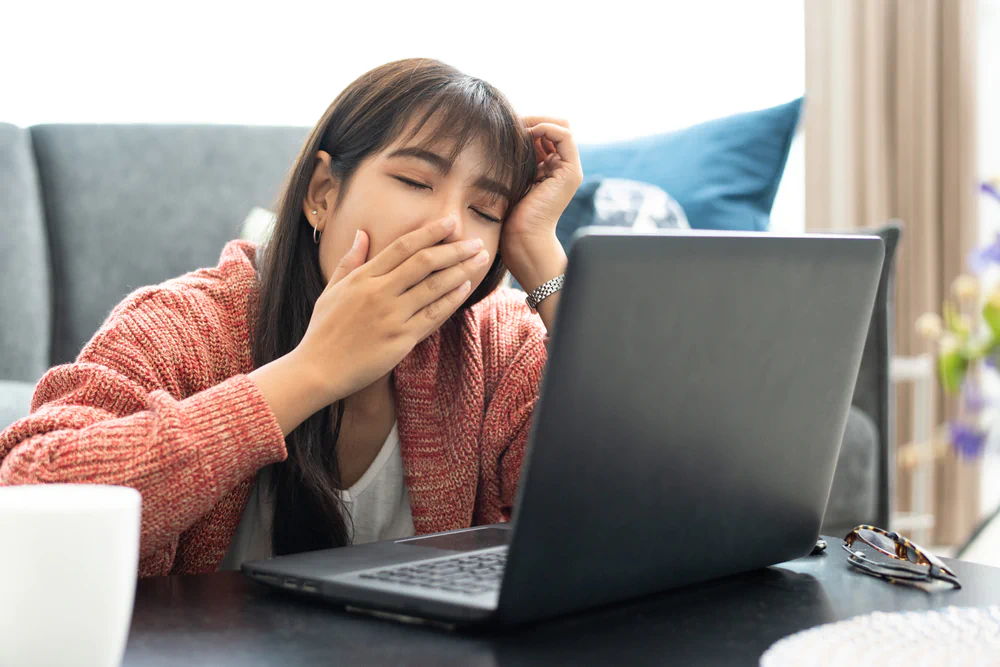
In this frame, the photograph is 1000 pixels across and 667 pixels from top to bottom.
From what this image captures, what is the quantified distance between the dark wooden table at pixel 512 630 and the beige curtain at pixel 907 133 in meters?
2.41

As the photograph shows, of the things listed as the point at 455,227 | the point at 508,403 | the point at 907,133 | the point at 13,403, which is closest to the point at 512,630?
the point at 455,227

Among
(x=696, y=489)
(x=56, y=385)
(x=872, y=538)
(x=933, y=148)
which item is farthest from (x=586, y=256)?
(x=933, y=148)

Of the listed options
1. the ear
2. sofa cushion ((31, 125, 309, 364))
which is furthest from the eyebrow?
sofa cushion ((31, 125, 309, 364))

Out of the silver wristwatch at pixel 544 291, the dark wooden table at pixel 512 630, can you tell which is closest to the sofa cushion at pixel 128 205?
the silver wristwatch at pixel 544 291

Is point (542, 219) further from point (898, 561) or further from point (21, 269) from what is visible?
point (21, 269)

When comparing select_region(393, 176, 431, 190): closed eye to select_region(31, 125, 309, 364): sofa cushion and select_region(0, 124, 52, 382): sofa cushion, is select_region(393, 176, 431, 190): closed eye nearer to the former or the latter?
select_region(31, 125, 309, 364): sofa cushion

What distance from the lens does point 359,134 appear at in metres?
1.06

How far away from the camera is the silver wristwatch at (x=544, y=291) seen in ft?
3.62

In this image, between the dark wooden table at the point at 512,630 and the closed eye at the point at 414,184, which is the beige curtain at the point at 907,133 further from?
the dark wooden table at the point at 512,630

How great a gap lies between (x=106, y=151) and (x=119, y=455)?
1.33 meters

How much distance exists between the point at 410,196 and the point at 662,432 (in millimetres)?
522

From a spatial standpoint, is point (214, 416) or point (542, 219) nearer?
point (214, 416)

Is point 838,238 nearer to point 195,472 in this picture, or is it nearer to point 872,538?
point 872,538

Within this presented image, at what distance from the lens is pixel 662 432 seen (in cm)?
54
